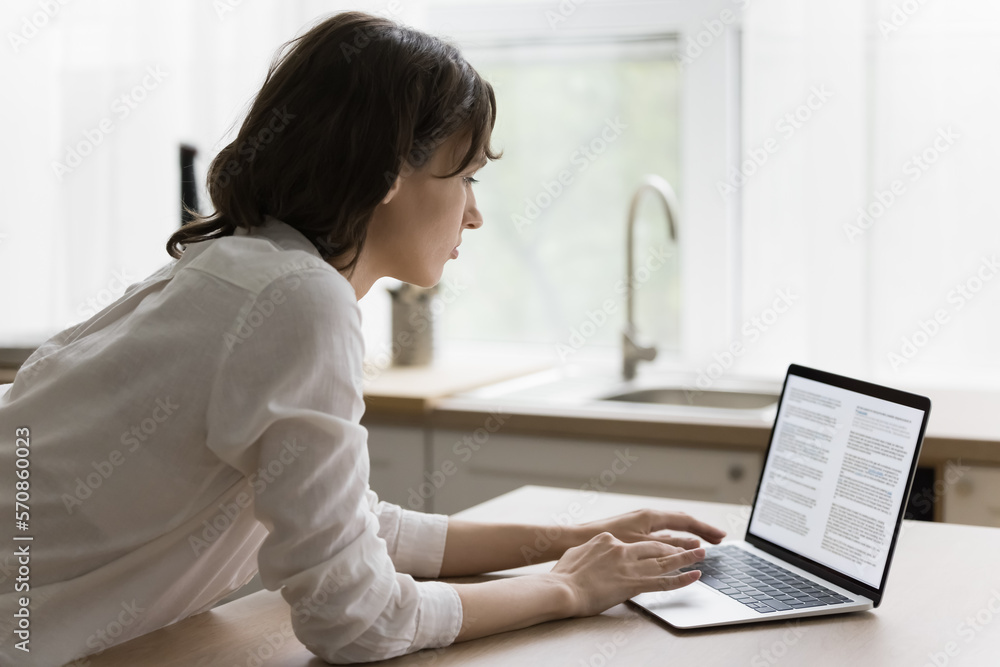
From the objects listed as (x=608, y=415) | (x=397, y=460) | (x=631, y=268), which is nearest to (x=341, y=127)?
(x=608, y=415)

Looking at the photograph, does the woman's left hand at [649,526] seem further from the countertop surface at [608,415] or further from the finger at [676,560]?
the countertop surface at [608,415]

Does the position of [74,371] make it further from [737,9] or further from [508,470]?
[737,9]

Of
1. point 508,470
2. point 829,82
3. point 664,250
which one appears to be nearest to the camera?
point 508,470

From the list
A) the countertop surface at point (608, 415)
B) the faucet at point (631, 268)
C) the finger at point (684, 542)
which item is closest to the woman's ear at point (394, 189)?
the finger at point (684, 542)

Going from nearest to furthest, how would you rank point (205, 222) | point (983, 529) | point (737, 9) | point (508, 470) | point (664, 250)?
point (205, 222), point (983, 529), point (508, 470), point (737, 9), point (664, 250)

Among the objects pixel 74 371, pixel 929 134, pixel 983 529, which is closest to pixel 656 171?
pixel 929 134

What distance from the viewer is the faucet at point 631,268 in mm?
2262

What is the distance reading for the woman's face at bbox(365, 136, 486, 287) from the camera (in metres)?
0.98

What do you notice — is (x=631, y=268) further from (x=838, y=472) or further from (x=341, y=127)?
(x=341, y=127)

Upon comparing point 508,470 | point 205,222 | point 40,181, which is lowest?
point 508,470

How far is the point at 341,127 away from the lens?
91 cm

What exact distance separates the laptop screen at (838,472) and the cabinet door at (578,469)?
58 centimetres

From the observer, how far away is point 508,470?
6.24 ft

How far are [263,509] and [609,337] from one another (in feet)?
6.35
